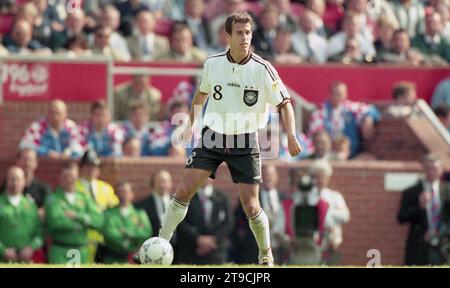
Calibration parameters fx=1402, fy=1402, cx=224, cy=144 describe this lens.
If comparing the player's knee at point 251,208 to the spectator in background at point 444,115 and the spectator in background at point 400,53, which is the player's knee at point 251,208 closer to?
the spectator in background at point 444,115

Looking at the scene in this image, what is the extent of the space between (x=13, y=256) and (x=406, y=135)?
611 cm

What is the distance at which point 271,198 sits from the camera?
18031mm

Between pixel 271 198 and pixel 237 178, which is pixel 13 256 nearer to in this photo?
pixel 271 198

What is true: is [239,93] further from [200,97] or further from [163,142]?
[163,142]

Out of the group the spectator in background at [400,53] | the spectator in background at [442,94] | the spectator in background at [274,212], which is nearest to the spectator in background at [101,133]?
the spectator in background at [274,212]

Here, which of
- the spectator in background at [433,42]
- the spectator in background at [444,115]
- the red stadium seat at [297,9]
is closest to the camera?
the spectator in background at [444,115]

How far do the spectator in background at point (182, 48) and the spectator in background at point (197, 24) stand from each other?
1.01 feet

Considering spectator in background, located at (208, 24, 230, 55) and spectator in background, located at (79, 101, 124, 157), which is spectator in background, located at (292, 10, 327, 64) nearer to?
spectator in background, located at (208, 24, 230, 55)

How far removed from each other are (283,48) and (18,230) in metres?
5.14

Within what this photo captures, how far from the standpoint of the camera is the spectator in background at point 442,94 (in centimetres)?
1997

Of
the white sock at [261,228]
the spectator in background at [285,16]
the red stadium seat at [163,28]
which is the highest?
the spectator in background at [285,16]

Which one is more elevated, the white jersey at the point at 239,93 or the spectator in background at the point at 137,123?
the white jersey at the point at 239,93

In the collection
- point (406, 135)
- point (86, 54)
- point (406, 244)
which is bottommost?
point (406, 244)
